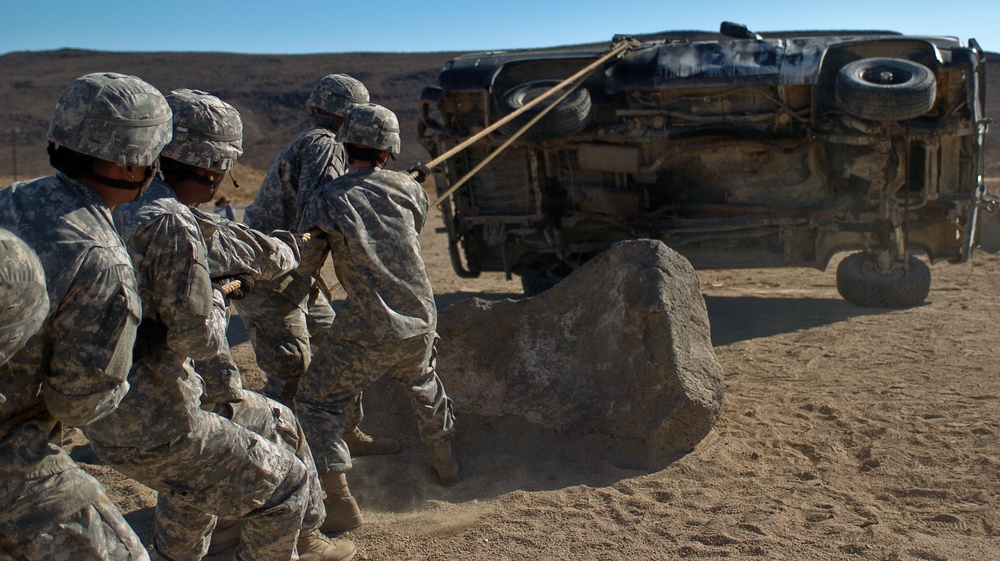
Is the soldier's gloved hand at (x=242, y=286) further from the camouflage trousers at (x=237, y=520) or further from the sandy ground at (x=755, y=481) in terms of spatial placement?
the sandy ground at (x=755, y=481)

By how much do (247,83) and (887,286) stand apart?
39539 mm

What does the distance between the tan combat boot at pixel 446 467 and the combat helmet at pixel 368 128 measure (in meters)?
1.57

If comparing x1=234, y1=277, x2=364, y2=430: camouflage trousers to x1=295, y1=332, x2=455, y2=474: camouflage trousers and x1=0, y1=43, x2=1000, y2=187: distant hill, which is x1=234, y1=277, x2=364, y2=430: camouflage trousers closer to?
x1=295, y1=332, x2=455, y2=474: camouflage trousers

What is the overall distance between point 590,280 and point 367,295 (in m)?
1.92

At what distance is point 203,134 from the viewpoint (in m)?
3.58

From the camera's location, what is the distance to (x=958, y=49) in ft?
28.7

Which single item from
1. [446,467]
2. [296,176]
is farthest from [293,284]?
→ [446,467]

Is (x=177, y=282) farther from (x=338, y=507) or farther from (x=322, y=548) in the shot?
(x=338, y=507)

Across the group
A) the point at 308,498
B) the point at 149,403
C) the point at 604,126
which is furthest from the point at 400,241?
the point at 604,126

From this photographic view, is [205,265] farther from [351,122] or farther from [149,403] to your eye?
[351,122]

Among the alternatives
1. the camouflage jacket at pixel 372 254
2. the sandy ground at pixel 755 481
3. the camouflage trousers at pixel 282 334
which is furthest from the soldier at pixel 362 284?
the sandy ground at pixel 755 481

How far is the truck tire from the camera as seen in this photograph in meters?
9.12

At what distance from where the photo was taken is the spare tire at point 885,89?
8.27m

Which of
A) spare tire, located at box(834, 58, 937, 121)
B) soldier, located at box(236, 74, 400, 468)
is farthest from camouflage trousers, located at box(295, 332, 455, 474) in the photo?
spare tire, located at box(834, 58, 937, 121)
